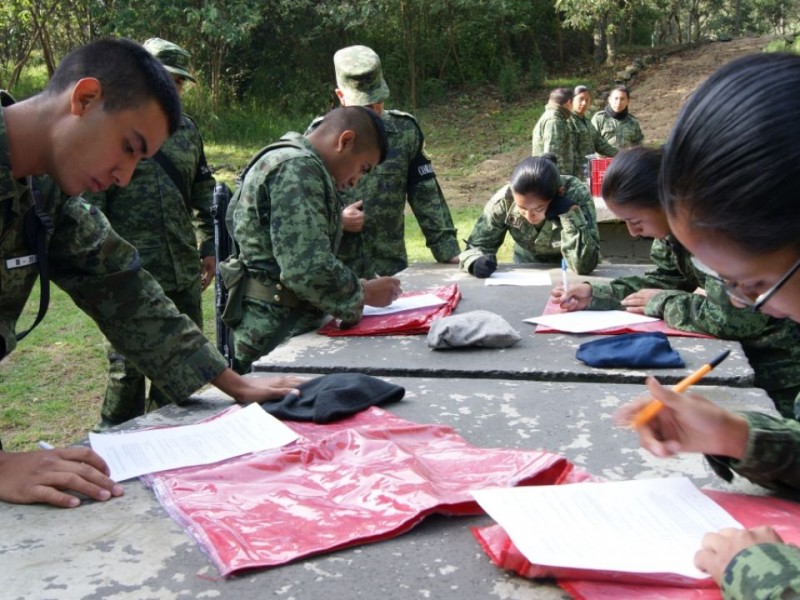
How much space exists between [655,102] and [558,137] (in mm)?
6916

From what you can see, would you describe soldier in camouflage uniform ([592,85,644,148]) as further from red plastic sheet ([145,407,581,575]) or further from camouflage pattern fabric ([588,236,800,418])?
red plastic sheet ([145,407,581,575])

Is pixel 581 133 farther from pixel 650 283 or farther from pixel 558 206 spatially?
pixel 650 283

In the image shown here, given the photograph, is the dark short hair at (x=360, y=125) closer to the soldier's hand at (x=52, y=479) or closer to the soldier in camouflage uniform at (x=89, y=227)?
the soldier in camouflage uniform at (x=89, y=227)

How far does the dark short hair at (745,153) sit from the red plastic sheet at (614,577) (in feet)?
1.47

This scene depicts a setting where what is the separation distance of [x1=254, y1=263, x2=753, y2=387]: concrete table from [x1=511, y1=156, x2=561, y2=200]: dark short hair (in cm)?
80

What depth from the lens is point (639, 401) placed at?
1369 mm

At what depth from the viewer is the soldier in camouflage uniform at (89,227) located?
4.81ft

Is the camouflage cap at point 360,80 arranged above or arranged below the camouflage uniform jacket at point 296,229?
above

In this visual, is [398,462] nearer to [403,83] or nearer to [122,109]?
[122,109]

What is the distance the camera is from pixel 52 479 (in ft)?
4.61

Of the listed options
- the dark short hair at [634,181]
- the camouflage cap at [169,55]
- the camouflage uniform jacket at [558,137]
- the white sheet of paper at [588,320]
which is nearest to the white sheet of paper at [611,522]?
the white sheet of paper at [588,320]

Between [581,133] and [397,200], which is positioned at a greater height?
[397,200]

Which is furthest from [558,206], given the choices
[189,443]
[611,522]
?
[611,522]

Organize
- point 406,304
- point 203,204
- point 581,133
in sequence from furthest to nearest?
point 581,133 < point 203,204 < point 406,304
